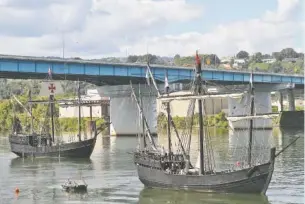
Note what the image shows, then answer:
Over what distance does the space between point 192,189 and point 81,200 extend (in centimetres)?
883

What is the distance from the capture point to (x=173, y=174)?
5825 centimetres

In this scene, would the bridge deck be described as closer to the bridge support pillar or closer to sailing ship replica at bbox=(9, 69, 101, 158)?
the bridge support pillar

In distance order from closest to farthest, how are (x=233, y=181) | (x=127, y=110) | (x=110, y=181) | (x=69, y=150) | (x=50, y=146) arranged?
(x=233, y=181)
(x=110, y=181)
(x=69, y=150)
(x=50, y=146)
(x=127, y=110)

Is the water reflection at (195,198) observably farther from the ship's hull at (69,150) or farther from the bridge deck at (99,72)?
the bridge deck at (99,72)

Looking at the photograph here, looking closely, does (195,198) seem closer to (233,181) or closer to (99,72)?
(233,181)

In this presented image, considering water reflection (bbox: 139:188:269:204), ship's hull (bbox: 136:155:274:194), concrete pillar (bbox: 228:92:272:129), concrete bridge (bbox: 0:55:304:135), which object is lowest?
water reflection (bbox: 139:188:269:204)

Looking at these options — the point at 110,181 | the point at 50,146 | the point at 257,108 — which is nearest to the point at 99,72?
the point at 50,146

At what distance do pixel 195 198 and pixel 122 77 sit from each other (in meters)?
82.7

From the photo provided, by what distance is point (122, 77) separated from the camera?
13650cm

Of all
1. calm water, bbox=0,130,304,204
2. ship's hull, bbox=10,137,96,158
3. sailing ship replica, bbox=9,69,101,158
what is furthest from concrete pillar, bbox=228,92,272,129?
ship's hull, bbox=10,137,96,158

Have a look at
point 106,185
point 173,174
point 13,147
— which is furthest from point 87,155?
point 173,174

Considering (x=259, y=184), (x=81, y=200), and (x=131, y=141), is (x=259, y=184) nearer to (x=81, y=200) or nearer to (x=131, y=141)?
(x=81, y=200)

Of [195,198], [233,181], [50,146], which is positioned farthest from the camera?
[50,146]

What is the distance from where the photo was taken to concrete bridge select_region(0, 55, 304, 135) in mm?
120375
